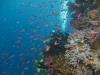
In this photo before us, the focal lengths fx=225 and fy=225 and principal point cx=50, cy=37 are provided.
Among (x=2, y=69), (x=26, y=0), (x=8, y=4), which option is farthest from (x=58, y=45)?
(x=26, y=0)

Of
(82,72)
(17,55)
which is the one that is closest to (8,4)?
(17,55)

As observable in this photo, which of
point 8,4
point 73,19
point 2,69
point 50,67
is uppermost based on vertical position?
point 73,19

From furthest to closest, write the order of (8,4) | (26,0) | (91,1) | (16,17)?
(26,0), (16,17), (8,4), (91,1)

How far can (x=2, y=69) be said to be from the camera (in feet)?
82.0

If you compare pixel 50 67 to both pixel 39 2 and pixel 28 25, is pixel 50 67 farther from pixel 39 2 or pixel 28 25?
pixel 39 2

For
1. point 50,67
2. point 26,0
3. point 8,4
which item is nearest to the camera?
point 50,67

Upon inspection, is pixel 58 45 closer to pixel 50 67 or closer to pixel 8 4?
pixel 50 67

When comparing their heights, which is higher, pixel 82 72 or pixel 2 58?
pixel 82 72

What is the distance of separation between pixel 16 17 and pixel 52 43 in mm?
25204

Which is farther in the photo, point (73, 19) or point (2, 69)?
point (2, 69)

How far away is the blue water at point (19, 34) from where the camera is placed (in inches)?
963

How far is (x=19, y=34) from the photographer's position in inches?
1283

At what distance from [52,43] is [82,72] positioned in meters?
2.05

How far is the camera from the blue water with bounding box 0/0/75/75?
24.5m
